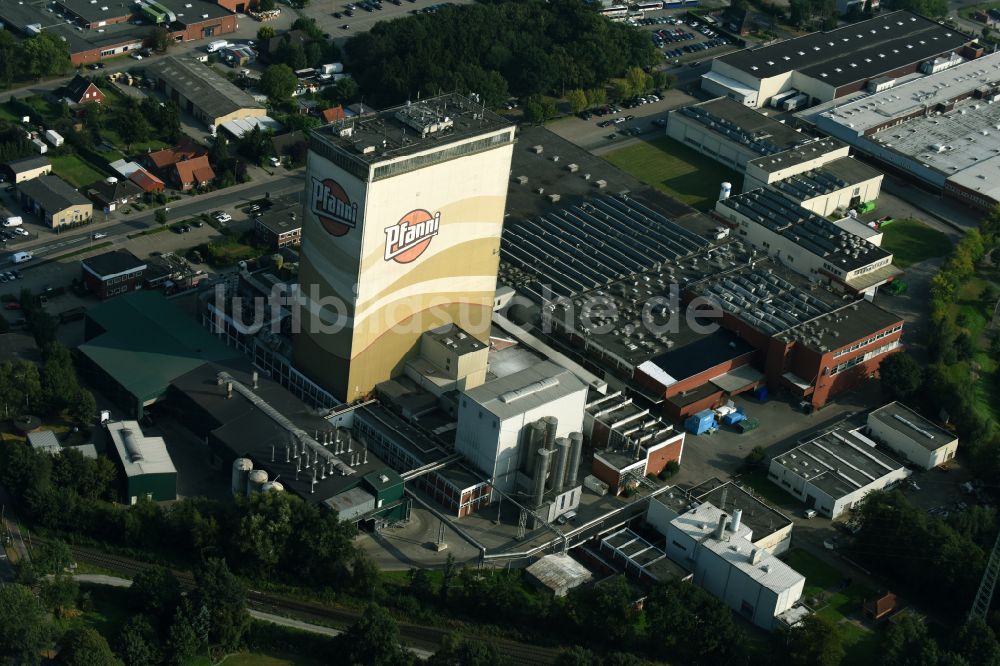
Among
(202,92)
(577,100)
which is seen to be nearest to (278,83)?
(202,92)

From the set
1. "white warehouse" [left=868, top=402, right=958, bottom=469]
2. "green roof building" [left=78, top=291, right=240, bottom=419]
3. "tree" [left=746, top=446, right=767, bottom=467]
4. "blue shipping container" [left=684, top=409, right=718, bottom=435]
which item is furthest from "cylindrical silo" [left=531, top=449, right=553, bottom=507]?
"white warehouse" [left=868, top=402, right=958, bottom=469]

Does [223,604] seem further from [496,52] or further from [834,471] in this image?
[496,52]

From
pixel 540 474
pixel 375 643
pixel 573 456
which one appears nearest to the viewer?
pixel 375 643

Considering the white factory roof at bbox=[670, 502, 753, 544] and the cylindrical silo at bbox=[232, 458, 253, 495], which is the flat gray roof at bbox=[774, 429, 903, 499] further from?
the cylindrical silo at bbox=[232, 458, 253, 495]

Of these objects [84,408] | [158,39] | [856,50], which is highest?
[856,50]

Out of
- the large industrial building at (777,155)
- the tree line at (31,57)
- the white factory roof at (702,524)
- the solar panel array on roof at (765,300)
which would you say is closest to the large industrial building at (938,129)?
the large industrial building at (777,155)

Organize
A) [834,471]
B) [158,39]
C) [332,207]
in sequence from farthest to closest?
1. [158,39]
2. [834,471]
3. [332,207]

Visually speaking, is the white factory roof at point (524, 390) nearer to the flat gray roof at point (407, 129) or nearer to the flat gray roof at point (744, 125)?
the flat gray roof at point (407, 129)

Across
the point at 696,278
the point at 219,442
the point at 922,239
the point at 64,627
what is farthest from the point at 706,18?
the point at 64,627
